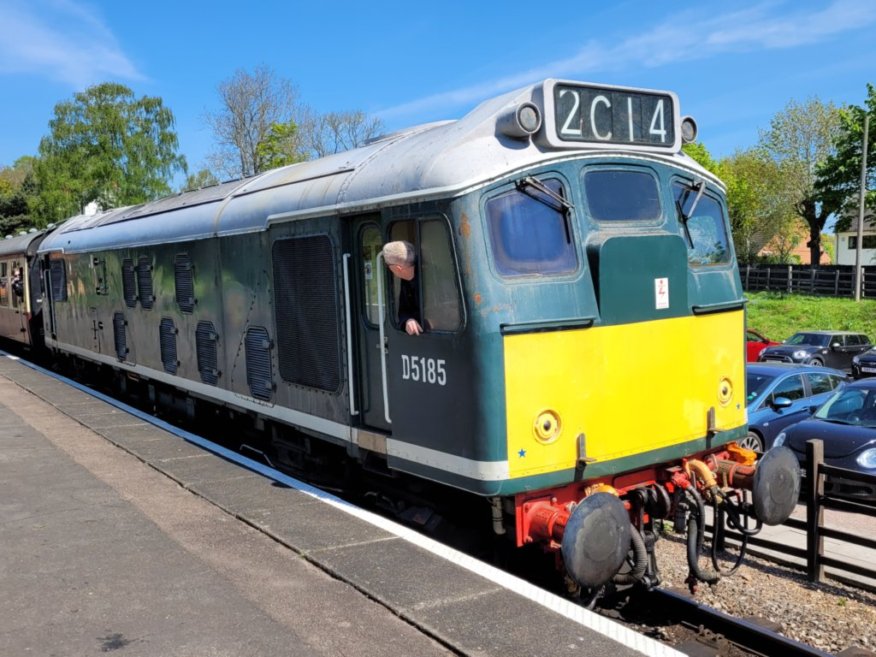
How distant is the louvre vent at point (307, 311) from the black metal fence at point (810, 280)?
3431 cm

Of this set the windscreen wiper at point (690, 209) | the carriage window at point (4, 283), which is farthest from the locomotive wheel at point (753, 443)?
the carriage window at point (4, 283)

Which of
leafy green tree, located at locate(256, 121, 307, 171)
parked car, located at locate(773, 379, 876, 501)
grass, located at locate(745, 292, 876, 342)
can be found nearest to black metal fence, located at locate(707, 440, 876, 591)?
parked car, located at locate(773, 379, 876, 501)

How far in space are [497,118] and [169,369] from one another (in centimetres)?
656

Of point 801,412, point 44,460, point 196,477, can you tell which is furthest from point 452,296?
point 801,412

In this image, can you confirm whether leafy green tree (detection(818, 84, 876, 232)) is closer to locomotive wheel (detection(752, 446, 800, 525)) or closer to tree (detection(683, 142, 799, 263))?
tree (detection(683, 142, 799, 263))

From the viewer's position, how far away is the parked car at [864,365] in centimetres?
2164

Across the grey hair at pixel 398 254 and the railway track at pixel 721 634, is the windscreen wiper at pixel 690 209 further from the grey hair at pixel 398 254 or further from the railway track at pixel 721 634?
the railway track at pixel 721 634

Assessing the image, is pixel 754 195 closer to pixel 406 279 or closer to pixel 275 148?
pixel 275 148

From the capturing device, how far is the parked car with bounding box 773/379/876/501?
9.85m

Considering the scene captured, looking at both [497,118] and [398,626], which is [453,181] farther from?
[398,626]

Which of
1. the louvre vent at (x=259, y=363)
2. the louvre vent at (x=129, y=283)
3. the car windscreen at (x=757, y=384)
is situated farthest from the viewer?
the car windscreen at (x=757, y=384)

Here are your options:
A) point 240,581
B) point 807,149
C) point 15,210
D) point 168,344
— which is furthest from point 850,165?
point 15,210

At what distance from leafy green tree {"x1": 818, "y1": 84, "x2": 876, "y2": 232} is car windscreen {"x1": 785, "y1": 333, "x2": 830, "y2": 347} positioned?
2496 centimetres

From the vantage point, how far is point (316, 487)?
24.4 ft
